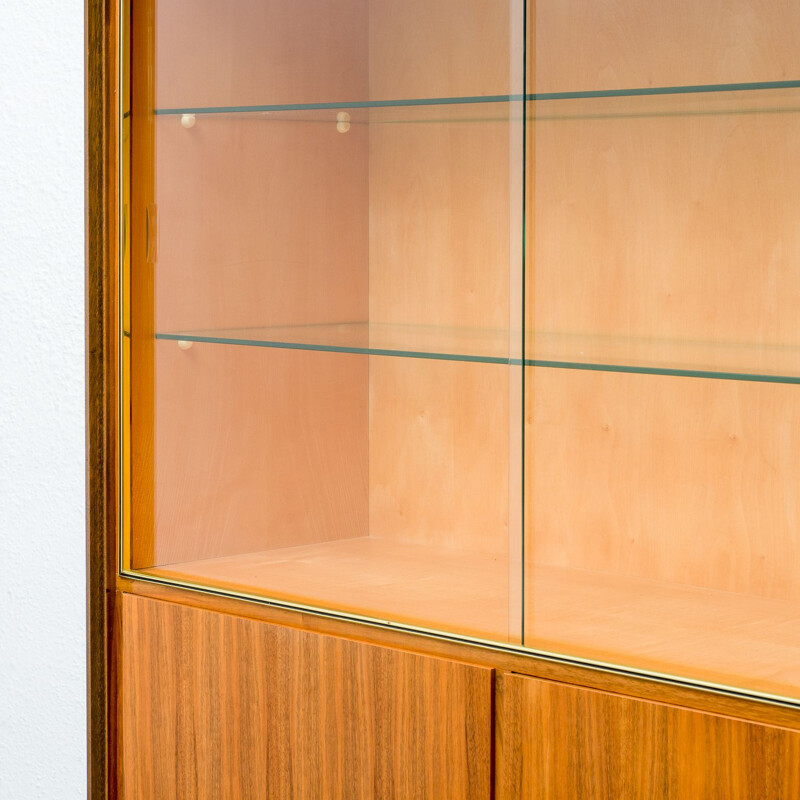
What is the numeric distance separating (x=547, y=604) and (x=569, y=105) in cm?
59

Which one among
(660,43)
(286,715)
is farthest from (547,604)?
(660,43)

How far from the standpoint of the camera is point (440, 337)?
64.7 inches

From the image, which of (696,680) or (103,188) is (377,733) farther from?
(103,188)

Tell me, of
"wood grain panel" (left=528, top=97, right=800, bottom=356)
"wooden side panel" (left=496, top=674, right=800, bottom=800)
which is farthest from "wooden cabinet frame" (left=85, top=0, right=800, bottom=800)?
"wood grain panel" (left=528, top=97, right=800, bottom=356)

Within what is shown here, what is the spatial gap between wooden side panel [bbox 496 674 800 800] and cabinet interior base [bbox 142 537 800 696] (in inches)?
1.9

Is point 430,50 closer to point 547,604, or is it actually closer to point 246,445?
point 246,445

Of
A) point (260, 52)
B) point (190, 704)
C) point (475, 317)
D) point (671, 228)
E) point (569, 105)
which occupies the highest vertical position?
point (260, 52)

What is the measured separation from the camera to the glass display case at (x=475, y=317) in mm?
1387

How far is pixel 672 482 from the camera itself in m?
1.54

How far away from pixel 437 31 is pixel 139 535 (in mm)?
805

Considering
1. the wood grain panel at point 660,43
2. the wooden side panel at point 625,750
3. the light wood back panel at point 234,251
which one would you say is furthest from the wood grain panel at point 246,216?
the wooden side panel at point 625,750

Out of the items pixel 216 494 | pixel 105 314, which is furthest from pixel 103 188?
pixel 216 494
